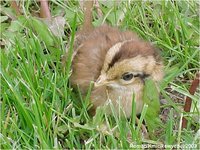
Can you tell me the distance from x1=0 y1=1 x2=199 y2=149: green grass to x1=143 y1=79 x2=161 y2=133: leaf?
3cm

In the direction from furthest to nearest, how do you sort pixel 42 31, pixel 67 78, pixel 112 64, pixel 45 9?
pixel 45 9 < pixel 42 31 < pixel 67 78 < pixel 112 64

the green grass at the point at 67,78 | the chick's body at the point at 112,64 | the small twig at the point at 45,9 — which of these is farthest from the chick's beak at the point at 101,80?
the small twig at the point at 45,9

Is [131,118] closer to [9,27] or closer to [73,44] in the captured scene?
[73,44]

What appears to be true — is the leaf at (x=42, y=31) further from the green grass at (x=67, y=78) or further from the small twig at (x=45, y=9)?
the small twig at (x=45, y=9)

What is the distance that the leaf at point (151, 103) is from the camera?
6.91 ft

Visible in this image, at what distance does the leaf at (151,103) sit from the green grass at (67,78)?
3cm

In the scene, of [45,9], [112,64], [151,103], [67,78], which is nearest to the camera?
[112,64]

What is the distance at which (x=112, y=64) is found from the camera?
198cm

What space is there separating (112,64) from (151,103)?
0.23 metres

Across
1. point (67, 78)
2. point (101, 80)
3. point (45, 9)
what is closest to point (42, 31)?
point (45, 9)

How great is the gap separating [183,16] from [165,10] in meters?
0.08

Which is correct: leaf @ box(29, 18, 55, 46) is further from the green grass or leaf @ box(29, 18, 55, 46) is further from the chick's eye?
the chick's eye

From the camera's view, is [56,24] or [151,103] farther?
[56,24]

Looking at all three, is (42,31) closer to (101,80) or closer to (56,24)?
(56,24)
